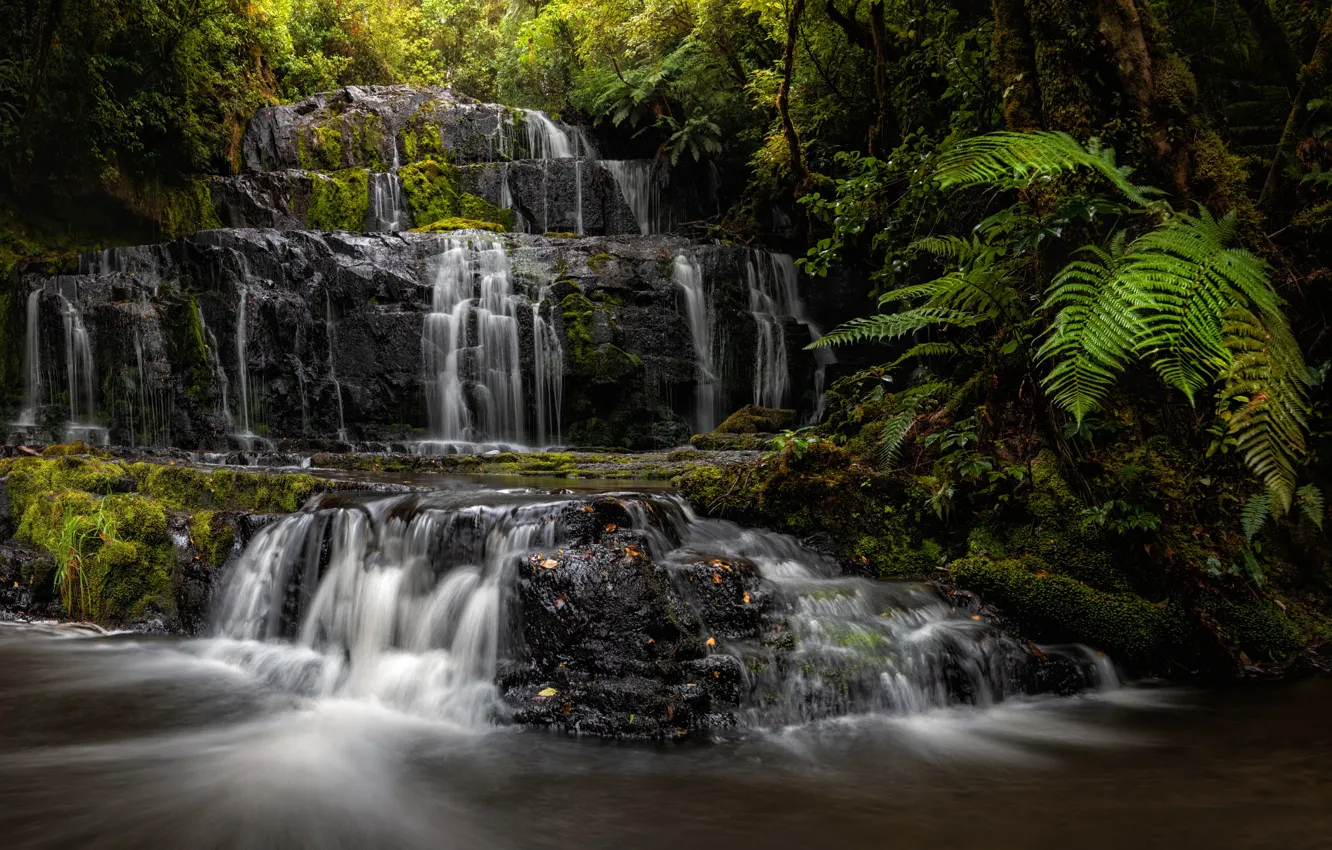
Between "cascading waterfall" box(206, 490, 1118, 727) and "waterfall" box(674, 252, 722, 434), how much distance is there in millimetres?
7441

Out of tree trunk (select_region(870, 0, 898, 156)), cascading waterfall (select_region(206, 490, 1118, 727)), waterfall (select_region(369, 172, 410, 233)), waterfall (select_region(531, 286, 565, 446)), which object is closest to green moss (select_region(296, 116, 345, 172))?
waterfall (select_region(369, 172, 410, 233))

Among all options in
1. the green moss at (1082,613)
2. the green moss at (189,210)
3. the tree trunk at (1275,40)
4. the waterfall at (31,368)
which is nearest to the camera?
the green moss at (1082,613)

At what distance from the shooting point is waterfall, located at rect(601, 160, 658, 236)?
1678 cm

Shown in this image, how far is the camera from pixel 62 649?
4.50 metres

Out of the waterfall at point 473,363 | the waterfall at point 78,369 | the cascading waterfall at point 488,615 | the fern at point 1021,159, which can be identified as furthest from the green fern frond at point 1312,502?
the waterfall at point 78,369

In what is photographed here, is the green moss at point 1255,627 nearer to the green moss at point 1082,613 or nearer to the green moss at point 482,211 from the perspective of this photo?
the green moss at point 1082,613

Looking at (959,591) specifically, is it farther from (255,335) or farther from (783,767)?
(255,335)

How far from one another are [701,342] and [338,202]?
8.39 metres

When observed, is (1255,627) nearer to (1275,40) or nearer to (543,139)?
(1275,40)

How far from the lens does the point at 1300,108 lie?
3930 millimetres

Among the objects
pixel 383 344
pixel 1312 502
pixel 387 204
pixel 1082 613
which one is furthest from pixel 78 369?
pixel 1312 502

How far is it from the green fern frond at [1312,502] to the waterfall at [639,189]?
14.3 m

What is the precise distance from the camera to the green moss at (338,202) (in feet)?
49.7

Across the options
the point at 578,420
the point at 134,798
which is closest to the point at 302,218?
the point at 578,420
